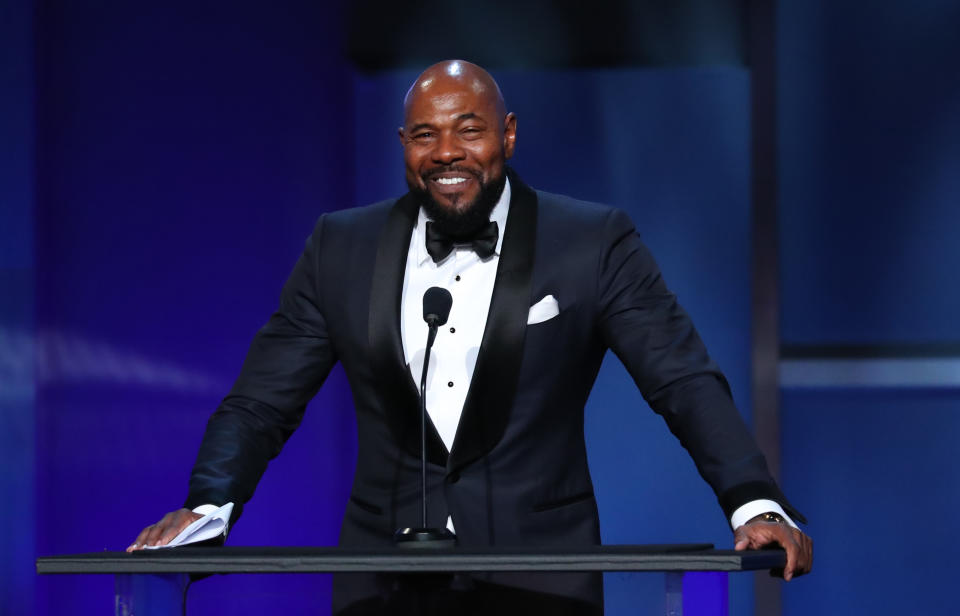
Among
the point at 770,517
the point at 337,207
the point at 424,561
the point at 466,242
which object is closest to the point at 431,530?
the point at 424,561

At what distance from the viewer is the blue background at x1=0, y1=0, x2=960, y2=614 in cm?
358

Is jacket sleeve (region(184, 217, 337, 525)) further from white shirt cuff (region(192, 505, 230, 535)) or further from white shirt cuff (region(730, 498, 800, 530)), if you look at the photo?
white shirt cuff (region(730, 498, 800, 530))

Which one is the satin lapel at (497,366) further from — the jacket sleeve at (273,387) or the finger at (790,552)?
the finger at (790,552)

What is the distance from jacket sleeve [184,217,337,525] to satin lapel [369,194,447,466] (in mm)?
147

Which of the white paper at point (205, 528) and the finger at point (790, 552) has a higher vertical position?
the white paper at point (205, 528)

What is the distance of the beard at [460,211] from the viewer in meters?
2.11

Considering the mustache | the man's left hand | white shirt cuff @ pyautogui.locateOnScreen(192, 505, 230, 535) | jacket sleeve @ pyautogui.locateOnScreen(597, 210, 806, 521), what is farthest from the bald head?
the man's left hand

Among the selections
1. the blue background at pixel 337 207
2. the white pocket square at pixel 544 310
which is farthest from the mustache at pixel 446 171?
the blue background at pixel 337 207

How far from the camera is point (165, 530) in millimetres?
1664

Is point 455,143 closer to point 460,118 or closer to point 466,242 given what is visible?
point 460,118

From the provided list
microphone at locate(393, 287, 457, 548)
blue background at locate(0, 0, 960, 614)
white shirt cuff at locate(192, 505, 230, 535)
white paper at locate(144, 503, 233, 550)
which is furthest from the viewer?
blue background at locate(0, 0, 960, 614)

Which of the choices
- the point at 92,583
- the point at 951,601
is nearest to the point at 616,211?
the point at 951,601

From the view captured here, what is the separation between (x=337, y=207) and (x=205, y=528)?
7.14 ft

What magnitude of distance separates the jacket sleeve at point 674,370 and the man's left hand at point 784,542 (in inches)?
2.6
